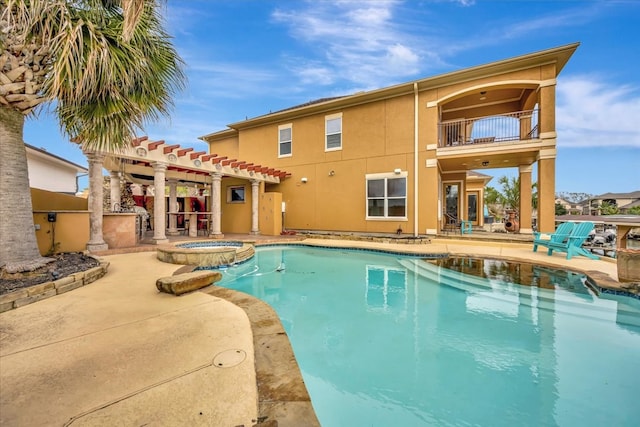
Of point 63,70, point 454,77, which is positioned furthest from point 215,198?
point 454,77

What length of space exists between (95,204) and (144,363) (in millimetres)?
6850

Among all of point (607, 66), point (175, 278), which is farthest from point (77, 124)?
point (607, 66)

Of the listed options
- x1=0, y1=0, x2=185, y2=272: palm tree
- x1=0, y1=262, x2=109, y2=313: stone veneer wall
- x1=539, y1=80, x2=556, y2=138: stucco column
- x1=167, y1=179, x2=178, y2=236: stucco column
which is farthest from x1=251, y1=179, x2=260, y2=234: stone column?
x1=539, y1=80, x2=556, y2=138: stucco column

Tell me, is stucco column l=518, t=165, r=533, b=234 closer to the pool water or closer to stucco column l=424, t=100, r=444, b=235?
stucco column l=424, t=100, r=444, b=235

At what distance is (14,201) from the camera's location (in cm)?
424

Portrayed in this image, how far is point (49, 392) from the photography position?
1.78 m

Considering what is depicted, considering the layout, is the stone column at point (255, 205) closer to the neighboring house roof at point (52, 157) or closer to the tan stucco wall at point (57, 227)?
the tan stucco wall at point (57, 227)

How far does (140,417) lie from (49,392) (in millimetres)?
771

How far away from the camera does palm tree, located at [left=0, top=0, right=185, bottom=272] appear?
12.5 ft

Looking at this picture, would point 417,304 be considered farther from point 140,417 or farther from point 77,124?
point 77,124

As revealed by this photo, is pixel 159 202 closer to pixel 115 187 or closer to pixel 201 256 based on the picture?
pixel 115 187

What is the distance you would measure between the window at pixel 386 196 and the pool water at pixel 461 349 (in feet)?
18.5

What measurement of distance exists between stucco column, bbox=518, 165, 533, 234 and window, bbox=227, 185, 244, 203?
13148 mm

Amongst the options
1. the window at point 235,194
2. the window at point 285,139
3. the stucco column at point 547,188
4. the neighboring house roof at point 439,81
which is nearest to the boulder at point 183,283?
the window at point 235,194
